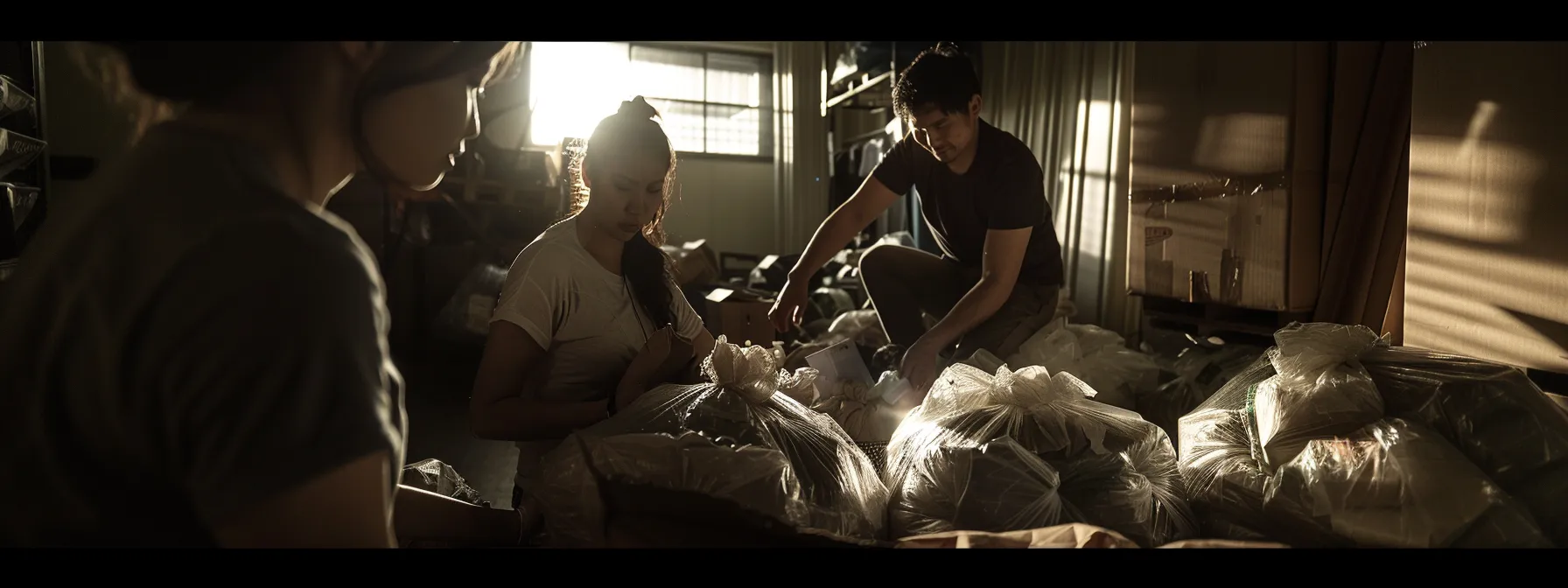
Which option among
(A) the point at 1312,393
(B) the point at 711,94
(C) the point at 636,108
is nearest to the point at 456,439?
(C) the point at 636,108

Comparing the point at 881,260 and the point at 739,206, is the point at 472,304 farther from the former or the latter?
the point at 739,206

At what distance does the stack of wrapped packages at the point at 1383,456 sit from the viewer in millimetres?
1177

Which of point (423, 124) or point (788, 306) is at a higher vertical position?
point (423, 124)

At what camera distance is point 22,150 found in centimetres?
131

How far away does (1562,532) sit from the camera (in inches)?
47.2

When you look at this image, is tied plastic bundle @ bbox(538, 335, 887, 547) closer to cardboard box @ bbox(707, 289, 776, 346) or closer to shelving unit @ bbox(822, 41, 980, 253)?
cardboard box @ bbox(707, 289, 776, 346)

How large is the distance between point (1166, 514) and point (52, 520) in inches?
57.7

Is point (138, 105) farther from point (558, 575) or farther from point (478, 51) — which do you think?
point (558, 575)

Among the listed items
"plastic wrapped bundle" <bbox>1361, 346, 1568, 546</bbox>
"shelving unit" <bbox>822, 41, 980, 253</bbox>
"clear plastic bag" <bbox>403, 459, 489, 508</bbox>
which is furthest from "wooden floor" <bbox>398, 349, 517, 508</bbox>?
"shelving unit" <bbox>822, 41, 980, 253</bbox>

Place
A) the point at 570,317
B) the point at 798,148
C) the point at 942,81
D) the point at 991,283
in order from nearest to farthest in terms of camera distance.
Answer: the point at 570,317
the point at 942,81
the point at 991,283
the point at 798,148

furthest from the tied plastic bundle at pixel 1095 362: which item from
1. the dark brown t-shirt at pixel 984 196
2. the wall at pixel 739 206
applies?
the wall at pixel 739 206

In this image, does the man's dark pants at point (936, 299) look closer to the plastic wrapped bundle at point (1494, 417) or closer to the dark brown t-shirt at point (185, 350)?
the plastic wrapped bundle at point (1494, 417)

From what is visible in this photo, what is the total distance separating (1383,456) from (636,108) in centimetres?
125

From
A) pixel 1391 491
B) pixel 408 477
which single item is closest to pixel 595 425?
pixel 408 477
